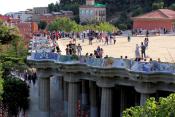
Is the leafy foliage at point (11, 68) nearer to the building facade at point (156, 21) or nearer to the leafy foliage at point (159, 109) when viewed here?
the leafy foliage at point (159, 109)

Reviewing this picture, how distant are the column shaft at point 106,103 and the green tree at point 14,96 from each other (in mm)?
10435

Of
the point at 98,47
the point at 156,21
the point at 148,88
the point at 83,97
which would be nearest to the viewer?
the point at 148,88

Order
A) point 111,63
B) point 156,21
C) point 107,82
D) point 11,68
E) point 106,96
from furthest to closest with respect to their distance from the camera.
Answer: point 156,21 < point 11,68 < point 106,96 < point 107,82 < point 111,63

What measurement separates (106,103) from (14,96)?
36.3 feet

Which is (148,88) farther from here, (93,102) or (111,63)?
(93,102)

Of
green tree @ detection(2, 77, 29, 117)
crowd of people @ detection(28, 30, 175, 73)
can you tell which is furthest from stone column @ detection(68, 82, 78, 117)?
green tree @ detection(2, 77, 29, 117)

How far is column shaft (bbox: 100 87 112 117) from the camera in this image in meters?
37.0

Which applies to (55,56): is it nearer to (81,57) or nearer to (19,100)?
(81,57)

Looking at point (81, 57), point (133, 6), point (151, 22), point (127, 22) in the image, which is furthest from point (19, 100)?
point (133, 6)

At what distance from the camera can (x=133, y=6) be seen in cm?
16825

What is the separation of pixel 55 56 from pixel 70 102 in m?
3.84

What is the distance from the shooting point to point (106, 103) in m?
37.2

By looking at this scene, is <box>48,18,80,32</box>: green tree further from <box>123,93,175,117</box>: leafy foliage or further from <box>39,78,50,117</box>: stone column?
<box>123,93,175,117</box>: leafy foliage

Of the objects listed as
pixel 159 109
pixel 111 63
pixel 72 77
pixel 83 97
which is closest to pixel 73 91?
pixel 72 77
